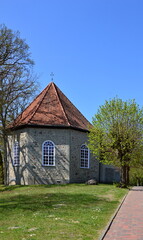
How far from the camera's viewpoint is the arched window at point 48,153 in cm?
2783

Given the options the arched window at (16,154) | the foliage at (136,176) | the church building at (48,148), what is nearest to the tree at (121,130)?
the church building at (48,148)

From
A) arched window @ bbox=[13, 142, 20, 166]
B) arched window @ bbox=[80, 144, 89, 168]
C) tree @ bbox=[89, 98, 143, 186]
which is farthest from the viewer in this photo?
arched window @ bbox=[80, 144, 89, 168]

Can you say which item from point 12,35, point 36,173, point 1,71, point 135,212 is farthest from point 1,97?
point 135,212

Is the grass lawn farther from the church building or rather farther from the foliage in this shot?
the foliage

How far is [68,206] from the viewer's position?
14.2 meters

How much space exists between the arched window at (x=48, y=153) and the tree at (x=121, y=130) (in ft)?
15.0

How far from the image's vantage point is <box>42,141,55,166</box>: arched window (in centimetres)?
2783

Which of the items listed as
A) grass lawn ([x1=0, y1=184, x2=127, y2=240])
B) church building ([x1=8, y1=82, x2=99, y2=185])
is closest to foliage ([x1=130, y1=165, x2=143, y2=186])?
church building ([x1=8, y1=82, x2=99, y2=185])

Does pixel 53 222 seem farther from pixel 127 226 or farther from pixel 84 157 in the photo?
pixel 84 157

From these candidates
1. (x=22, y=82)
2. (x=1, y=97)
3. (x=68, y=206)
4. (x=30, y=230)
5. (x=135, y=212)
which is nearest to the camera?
(x=30, y=230)

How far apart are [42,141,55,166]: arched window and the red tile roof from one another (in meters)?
1.96

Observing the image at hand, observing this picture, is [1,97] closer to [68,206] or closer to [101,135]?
[101,135]

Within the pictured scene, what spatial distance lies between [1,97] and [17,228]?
1616cm

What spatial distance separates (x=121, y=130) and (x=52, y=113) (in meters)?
7.50
